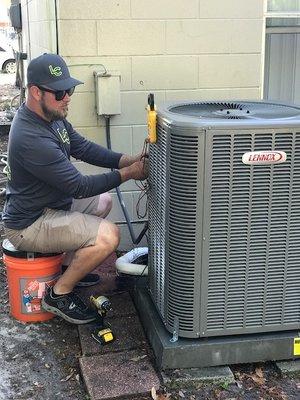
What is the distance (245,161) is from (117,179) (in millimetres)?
917

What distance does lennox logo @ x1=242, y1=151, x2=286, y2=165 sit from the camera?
8.84 ft

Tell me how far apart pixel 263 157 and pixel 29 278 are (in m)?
1.70

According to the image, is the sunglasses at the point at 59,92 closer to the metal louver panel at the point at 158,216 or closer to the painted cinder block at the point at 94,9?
the metal louver panel at the point at 158,216

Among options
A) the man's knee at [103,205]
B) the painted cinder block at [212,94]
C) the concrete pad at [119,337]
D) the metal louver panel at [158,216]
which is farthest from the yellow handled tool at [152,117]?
the painted cinder block at [212,94]

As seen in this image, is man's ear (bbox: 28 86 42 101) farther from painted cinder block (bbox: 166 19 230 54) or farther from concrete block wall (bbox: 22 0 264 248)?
painted cinder block (bbox: 166 19 230 54)

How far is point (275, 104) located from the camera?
341cm

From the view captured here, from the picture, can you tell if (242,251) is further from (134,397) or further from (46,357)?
(46,357)

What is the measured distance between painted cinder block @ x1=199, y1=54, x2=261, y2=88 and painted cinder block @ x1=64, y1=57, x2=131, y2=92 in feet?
1.95

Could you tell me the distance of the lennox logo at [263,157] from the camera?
8.84ft

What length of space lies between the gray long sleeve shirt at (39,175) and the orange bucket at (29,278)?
21 cm

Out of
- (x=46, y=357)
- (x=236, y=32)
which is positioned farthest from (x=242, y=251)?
(x=236, y=32)

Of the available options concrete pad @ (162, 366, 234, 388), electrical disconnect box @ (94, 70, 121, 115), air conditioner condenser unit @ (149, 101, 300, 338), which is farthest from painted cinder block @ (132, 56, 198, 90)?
concrete pad @ (162, 366, 234, 388)

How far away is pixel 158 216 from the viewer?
10.3 feet

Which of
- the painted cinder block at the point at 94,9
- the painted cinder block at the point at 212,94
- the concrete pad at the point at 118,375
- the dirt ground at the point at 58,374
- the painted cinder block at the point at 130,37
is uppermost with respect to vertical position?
the painted cinder block at the point at 94,9
